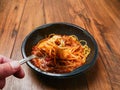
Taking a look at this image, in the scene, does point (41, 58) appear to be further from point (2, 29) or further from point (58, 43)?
point (2, 29)

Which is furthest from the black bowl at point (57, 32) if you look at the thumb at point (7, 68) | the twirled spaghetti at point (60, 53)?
the thumb at point (7, 68)

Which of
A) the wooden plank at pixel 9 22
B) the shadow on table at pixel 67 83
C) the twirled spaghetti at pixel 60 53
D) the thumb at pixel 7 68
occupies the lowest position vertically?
the shadow on table at pixel 67 83

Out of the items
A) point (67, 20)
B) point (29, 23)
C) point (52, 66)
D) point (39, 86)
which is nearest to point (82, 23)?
point (67, 20)

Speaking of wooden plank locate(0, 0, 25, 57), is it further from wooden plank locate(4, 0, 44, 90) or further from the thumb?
the thumb

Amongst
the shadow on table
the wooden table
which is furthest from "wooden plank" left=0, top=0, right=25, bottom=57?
the shadow on table

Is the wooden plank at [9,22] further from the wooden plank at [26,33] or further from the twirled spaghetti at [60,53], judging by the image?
the twirled spaghetti at [60,53]

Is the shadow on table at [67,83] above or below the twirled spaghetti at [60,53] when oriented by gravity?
below
